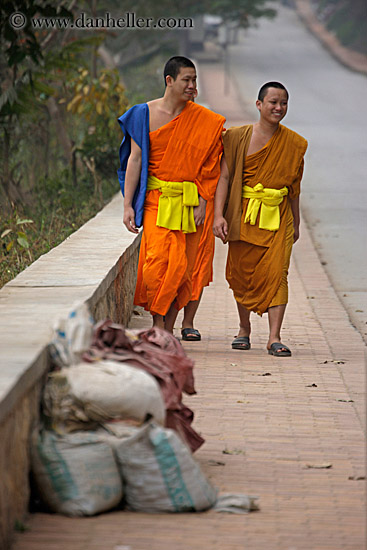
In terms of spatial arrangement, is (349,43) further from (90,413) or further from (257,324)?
(90,413)

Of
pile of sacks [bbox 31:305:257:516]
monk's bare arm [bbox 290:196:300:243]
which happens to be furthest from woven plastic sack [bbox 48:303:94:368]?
monk's bare arm [bbox 290:196:300:243]

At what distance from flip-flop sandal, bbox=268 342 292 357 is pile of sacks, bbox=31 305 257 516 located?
2.57 m

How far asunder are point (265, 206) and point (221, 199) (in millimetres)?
294

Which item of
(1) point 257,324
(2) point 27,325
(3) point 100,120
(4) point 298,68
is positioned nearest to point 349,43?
(4) point 298,68

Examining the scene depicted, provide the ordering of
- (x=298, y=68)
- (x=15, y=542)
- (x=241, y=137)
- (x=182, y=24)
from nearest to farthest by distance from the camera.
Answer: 1. (x=15, y=542)
2. (x=241, y=137)
3. (x=182, y=24)
4. (x=298, y=68)

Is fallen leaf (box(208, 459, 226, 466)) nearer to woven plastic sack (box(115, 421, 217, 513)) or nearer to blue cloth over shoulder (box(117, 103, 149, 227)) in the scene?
woven plastic sack (box(115, 421, 217, 513))

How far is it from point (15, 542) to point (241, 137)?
143 inches

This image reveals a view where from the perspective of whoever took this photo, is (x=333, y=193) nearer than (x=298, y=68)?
Yes

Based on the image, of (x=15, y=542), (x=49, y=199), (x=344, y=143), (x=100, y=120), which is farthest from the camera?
(x=344, y=143)

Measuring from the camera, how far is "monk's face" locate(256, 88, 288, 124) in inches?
234

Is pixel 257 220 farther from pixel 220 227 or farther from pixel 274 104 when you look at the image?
pixel 274 104

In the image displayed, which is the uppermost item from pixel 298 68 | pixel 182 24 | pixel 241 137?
pixel 241 137

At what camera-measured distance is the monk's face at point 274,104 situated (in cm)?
594

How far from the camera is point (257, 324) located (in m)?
7.36
